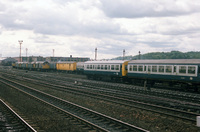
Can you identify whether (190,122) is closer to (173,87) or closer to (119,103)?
(119,103)

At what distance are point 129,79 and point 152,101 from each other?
1331 centimetres

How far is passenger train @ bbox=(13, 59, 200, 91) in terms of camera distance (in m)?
21.3

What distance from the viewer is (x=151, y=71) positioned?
2531cm

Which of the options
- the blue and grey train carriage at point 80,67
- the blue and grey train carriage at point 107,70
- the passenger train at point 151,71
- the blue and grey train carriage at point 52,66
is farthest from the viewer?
the blue and grey train carriage at point 52,66

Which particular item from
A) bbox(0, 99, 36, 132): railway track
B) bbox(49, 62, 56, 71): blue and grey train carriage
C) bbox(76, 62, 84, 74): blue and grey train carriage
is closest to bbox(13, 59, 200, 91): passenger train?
bbox(76, 62, 84, 74): blue and grey train carriage

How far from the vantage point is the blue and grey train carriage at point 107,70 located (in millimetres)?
29852

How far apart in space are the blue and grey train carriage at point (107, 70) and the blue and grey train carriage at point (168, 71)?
144cm

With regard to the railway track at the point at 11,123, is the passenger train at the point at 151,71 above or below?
above

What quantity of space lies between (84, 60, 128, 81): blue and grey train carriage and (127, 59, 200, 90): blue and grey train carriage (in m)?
1.44

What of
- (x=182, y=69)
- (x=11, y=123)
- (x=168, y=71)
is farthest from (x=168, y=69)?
(x=11, y=123)

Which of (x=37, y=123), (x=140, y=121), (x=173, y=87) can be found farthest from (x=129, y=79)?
(x=37, y=123)

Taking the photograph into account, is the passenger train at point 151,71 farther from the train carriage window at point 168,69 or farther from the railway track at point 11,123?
the railway track at point 11,123

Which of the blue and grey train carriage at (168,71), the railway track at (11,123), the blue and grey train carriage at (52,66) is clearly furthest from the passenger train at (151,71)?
the blue and grey train carriage at (52,66)

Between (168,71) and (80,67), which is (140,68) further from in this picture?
(80,67)
